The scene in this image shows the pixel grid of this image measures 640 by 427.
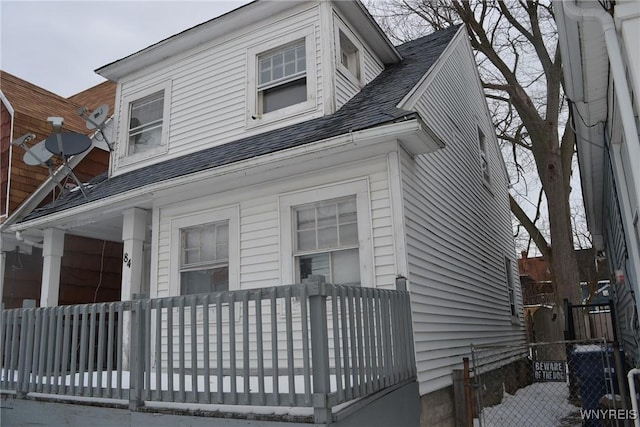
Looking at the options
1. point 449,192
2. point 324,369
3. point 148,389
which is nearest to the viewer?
point 324,369

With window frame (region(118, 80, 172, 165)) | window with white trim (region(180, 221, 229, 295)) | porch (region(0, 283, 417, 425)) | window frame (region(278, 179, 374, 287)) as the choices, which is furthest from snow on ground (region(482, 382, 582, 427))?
window frame (region(118, 80, 172, 165))

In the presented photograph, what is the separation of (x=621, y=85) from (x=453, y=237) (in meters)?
4.57

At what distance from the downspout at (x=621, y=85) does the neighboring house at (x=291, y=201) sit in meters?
1.92

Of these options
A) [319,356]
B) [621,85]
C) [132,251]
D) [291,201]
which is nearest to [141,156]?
[132,251]

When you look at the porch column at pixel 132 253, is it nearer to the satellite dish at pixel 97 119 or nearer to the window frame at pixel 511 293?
the satellite dish at pixel 97 119

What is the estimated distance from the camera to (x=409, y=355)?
520 cm

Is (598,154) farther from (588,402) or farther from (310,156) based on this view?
(310,156)

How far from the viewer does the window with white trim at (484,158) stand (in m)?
11.1

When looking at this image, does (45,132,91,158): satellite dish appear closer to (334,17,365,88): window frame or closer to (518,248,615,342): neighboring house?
(334,17,365,88): window frame

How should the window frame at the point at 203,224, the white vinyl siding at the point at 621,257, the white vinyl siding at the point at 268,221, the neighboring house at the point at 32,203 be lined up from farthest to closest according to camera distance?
the neighboring house at the point at 32,203 → the window frame at the point at 203,224 → the white vinyl siding at the point at 621,257 → the white vinyl siding at the point at 268,221

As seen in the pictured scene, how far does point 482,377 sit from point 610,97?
495 centimetres

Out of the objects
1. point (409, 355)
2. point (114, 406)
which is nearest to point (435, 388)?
point (409, 355)

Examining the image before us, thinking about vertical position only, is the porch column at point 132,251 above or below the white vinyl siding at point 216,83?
below

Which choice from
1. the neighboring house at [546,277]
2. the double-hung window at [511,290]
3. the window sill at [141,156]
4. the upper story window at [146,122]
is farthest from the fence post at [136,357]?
the neighboring house at [546,277]
